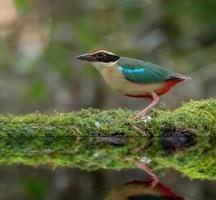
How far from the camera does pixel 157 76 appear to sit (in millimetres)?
4059

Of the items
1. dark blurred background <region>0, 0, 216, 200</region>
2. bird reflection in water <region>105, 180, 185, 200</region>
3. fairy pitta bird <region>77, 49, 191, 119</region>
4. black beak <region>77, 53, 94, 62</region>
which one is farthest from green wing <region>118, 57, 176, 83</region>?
dark blurred background <region>0, 0, 216, 200</region>

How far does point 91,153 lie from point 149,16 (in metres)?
6.06

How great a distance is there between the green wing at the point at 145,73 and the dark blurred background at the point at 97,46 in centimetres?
396

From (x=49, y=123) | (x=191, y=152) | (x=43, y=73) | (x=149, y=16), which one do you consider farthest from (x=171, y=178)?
(x=149, y=16)

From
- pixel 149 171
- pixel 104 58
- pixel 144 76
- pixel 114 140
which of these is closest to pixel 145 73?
pixel 144 76

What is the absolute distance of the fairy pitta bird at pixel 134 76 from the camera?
4066mm

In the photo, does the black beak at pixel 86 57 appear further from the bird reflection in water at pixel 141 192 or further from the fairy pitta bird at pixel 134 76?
the bird reflection in water at pixel 141 192

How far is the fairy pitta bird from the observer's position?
4.07 m

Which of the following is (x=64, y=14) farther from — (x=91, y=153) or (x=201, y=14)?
(x=91, y=153)

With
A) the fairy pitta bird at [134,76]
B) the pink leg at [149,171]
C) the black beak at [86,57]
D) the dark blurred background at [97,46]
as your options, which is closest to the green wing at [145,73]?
the fairy pitta bird at [134,76]

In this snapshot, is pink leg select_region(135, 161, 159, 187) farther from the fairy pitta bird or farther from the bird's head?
the bird's head

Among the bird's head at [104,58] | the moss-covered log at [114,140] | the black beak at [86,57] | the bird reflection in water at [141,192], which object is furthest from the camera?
the bird's head at [104,58]

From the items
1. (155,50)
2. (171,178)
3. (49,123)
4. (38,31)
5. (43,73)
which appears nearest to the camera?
(171,178)

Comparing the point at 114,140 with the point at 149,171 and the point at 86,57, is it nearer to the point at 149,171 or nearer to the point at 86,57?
the point at 149,171
